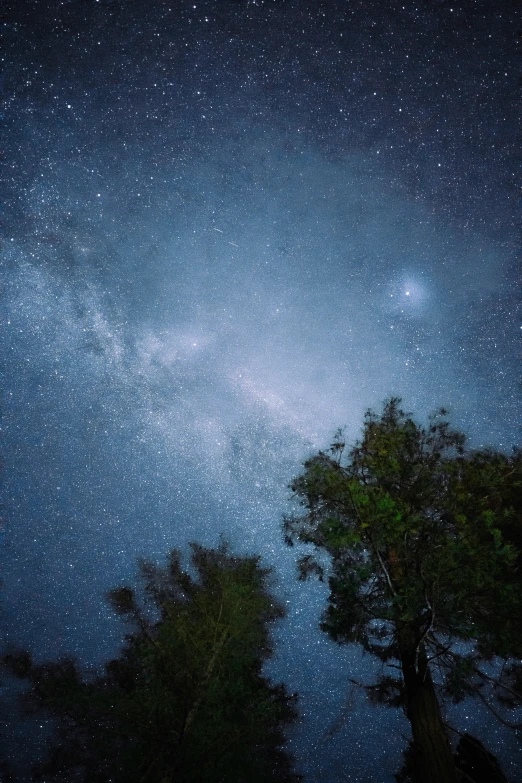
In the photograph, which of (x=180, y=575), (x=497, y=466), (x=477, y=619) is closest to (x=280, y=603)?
(x=180, y=575)

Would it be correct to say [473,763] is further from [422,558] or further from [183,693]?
[183,693]

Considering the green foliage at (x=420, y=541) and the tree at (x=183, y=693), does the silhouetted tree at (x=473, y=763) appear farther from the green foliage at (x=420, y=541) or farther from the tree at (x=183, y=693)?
the tree at (x=183, y=693)

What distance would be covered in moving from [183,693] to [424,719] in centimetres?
623

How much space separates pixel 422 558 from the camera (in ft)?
23.4

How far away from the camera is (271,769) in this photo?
39.8 ft

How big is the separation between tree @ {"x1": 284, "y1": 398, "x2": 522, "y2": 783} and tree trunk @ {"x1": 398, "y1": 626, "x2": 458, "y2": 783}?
0.05 feet

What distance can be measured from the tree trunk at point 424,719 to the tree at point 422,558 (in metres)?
0.02

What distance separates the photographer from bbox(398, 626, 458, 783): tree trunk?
5.61m

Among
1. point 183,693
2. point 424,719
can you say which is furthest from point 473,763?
point 183,693

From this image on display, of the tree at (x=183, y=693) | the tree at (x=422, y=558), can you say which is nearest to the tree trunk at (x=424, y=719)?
the tree at (x=422, y=558)

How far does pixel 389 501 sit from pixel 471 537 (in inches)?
74.1

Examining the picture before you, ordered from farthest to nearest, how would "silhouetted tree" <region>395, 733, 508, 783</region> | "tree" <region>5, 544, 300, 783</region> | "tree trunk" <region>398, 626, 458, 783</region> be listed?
1. "tree" <region>5, 544, 300, 783</region>
2. "silhouetted tree" <region>395, 733, 508, 783</region>
3. "tree trunk" <region>398, 626, 458, 783</region>

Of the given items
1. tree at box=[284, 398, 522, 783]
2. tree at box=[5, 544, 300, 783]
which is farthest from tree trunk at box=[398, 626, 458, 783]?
tree at box=[5, 544, 300, 783]

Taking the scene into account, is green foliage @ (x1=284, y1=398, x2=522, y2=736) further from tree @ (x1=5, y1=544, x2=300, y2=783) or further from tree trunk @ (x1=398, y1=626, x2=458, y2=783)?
tree @ (x1=5, y1=544, x2=300, y2=783)
